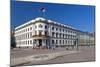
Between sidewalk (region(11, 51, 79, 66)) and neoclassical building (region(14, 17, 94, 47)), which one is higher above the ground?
neoclassical building (region(14, 17, 94, 47))

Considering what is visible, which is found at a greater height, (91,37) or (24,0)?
(24,0)

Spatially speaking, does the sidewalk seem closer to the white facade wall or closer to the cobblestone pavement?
the cobblestone pavement

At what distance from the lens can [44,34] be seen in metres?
3.36

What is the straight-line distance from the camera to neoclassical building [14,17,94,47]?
3.18 meters

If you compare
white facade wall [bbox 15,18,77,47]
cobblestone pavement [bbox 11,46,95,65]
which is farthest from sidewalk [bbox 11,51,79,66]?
white facade wall [bbox 15,18,77,47]

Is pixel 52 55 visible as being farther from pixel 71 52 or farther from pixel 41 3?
pixel 41 3

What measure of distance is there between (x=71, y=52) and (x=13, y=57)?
103cm

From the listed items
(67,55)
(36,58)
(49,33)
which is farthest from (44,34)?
(67,55)

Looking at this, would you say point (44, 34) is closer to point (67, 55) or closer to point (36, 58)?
point (36, 58)

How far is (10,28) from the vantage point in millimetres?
3016
